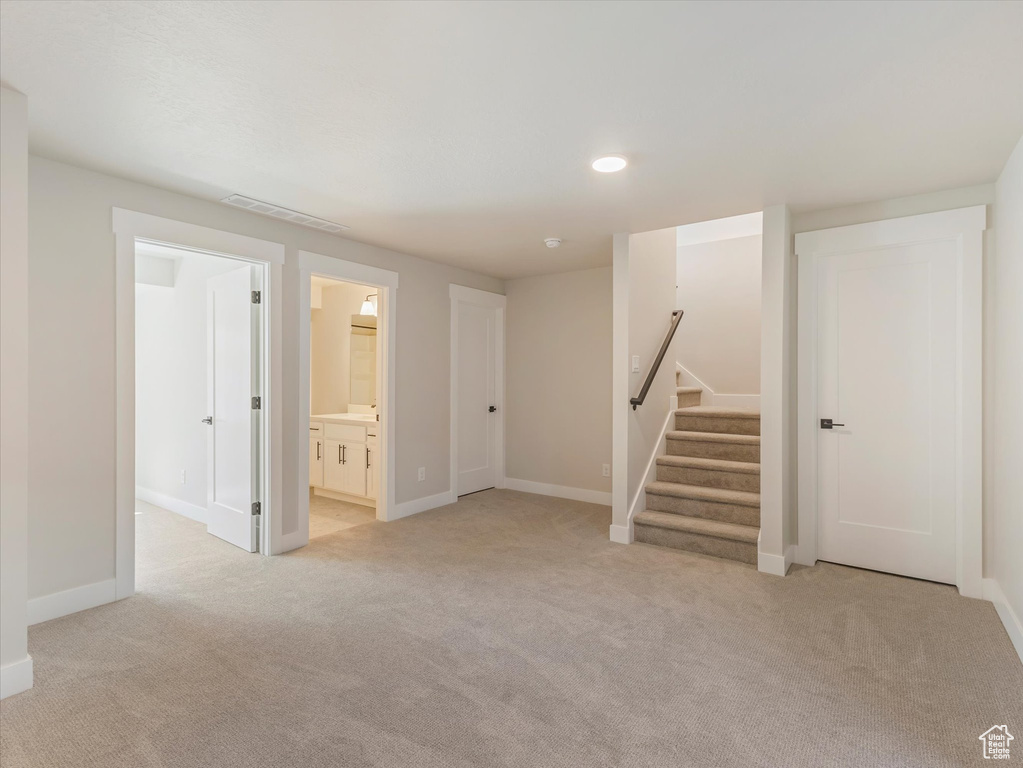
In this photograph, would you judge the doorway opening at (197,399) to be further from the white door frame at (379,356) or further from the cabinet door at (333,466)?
the cabinet door at (333,466)

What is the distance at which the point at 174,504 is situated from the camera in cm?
500

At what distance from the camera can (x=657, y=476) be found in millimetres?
4586

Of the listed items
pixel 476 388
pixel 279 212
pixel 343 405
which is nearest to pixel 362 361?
pixel 343 405

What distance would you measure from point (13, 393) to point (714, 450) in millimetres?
4513

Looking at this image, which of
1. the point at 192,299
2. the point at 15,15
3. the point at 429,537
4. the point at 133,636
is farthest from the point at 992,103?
the point at 192,299

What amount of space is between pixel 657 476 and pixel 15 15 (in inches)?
178

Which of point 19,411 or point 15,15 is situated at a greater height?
point 15,15

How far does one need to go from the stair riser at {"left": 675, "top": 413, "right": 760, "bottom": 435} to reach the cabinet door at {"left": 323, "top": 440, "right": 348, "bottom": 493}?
11.0 ft

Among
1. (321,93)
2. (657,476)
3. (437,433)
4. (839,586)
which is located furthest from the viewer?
(437,433)

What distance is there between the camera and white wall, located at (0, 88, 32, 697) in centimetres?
212

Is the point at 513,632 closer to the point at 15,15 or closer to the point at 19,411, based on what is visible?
the point at 19,411

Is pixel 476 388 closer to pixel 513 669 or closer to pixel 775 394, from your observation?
pixel 775 394

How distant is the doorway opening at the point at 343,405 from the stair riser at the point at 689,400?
308 centimetres

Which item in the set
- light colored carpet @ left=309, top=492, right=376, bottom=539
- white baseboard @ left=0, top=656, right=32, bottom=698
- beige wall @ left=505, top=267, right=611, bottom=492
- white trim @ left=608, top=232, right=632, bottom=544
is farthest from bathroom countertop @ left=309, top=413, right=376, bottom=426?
white baseboard @ left=0, top=656, right=32, bottom=698
